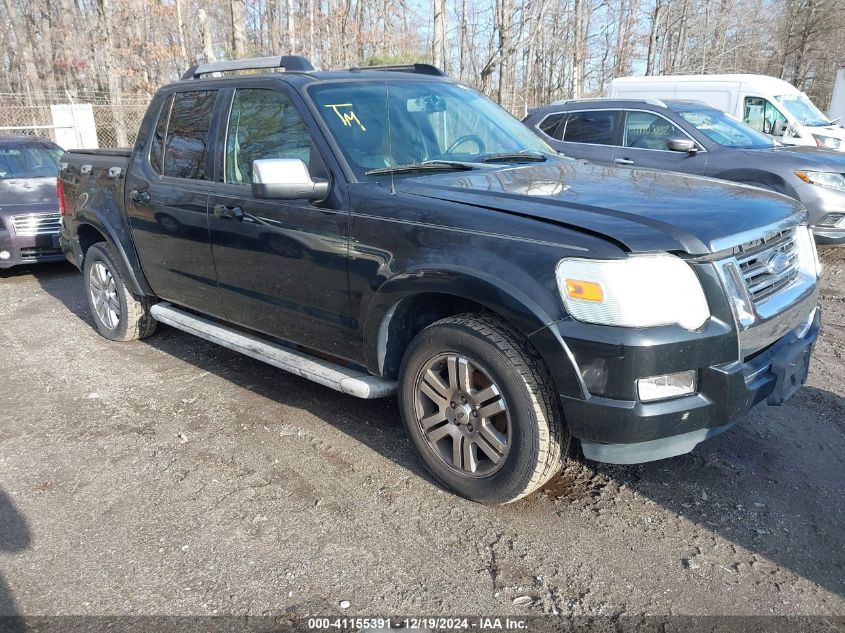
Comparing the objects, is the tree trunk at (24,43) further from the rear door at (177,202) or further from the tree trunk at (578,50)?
the rear door at (177,202)

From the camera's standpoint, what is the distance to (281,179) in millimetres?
3250

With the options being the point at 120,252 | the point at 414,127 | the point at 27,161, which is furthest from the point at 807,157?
the point at 27,161

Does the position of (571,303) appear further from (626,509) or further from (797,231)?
(797,231)

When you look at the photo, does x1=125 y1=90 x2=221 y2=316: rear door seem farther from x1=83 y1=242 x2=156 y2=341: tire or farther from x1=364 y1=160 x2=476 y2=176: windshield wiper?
x1=364 y1=160 x2=476 y2=176: windshield wiper

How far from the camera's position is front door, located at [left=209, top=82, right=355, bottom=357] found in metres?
3.50

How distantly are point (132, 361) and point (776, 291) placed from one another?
4.42 metres

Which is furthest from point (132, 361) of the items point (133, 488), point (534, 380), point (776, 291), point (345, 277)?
point (776, 291)

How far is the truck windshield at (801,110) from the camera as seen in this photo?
496 inches

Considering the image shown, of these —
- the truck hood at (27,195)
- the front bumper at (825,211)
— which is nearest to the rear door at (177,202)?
the truck hood at (27,195)

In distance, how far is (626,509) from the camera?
10.4ft

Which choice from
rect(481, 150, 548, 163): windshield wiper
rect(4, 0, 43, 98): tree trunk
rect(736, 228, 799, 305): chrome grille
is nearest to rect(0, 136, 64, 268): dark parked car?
rect(481, 150, 548, 163): windshield wiper

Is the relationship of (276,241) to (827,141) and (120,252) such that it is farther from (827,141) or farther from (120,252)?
(827,141)

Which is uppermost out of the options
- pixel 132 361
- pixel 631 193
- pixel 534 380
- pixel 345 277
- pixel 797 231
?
pixel 631 193

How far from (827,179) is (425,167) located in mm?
5995
